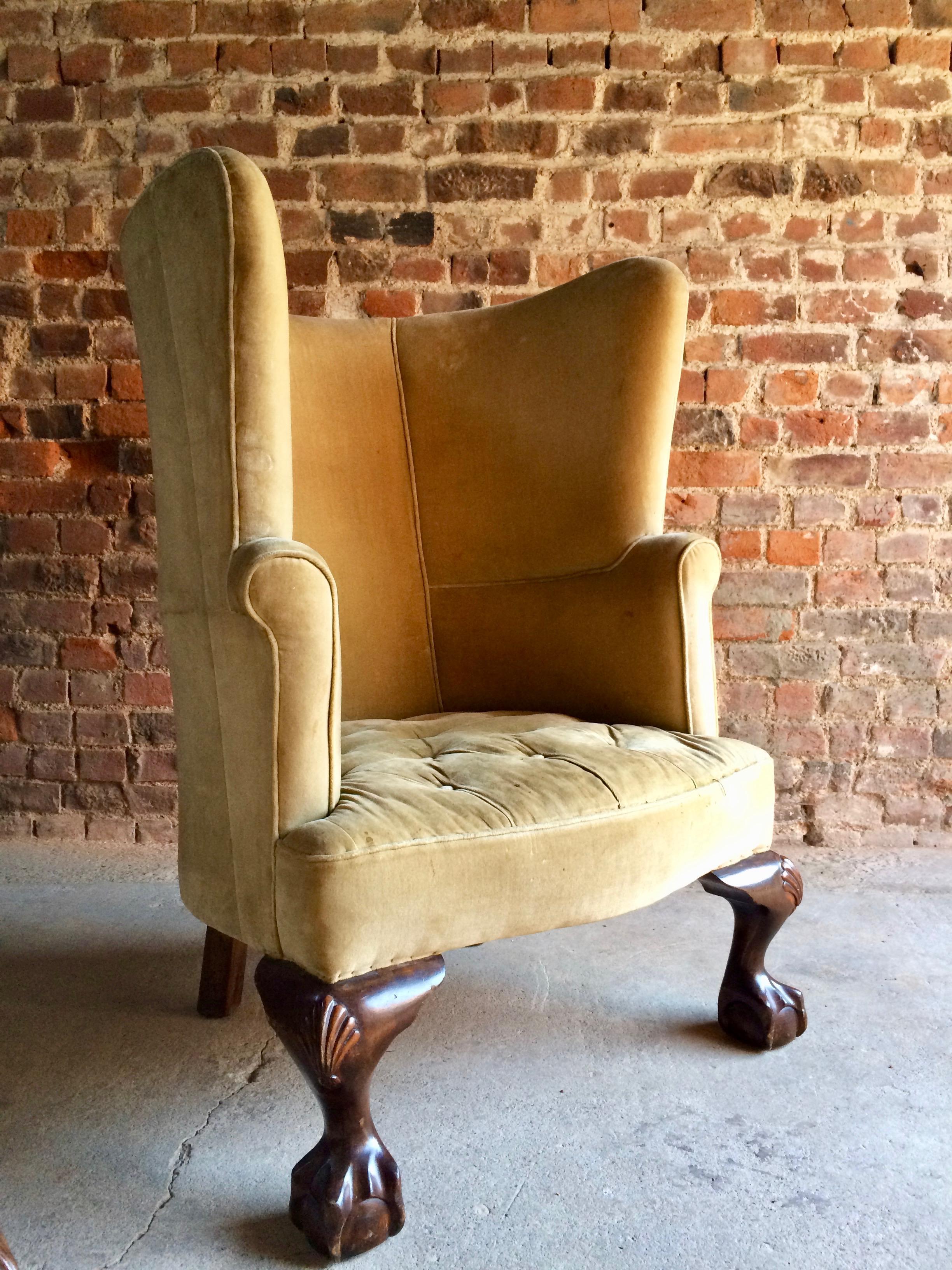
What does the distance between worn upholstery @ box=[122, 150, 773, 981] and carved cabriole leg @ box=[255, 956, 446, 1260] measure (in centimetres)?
4

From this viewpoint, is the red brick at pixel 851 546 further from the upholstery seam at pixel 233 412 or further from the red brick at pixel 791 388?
the upholstery seam at pixel 233 412

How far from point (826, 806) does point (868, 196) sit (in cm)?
138

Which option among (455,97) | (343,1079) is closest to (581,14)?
(455,97)

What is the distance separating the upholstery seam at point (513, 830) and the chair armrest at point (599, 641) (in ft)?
0.84

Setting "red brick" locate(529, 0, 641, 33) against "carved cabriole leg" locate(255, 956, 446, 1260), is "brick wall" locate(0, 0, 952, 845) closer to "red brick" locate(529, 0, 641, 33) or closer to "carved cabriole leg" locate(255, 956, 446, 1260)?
"red brick" locate(529, 0, 641, 33)

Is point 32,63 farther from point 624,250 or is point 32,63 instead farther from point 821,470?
point 821,470

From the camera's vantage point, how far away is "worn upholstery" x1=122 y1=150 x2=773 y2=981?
102cm

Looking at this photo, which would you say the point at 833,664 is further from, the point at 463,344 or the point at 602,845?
the point at 602,845

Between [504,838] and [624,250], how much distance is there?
1.65 meters

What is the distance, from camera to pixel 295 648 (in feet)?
3.34

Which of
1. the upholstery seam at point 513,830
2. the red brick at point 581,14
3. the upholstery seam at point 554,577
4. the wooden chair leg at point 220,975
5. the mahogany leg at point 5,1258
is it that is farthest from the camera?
the red brick at point 581,14

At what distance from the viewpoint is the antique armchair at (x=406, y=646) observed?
3.28ft

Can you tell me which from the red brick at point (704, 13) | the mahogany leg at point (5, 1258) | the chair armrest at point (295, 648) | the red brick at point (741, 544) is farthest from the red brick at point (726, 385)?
the mahogany leg at point (5, 1258)

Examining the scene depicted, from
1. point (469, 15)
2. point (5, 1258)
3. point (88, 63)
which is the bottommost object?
point (5, 1258)
